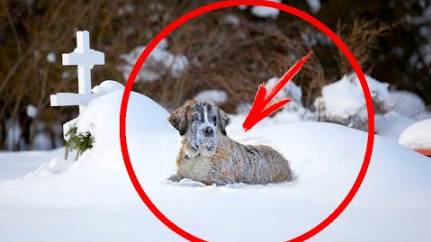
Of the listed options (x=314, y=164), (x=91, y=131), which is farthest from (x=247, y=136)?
(x=91, y=131)

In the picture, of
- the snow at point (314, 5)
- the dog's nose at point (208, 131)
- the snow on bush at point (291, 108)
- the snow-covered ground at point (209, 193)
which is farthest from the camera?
the snow at point (314, 5)

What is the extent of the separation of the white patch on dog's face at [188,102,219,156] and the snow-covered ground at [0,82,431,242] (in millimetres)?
319

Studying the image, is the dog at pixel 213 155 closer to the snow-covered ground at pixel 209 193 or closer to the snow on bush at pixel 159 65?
the snow-covered ground at pixel 209 193

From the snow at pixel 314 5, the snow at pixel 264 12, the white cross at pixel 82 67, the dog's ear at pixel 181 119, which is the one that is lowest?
the dog's ear at pixel 181 119

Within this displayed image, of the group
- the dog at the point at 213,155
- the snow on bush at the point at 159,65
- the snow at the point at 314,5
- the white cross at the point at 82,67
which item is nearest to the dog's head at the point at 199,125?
the dog at the point at 213,155

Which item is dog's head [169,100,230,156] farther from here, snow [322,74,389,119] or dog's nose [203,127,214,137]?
snow [322,74,389,119]

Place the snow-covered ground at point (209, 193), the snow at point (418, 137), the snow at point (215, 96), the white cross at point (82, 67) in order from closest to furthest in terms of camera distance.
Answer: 1. the snow-covered ground at point (209, 193)
2. the white cross at point (82, 67)
3. the snow at point (418, 137)
4. the snow at point (215, 96)

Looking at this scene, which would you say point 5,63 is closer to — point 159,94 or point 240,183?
point 159,94

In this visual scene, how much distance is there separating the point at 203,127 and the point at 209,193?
18.5 inches

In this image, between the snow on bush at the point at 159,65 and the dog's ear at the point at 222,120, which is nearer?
the dog's ear at the point at 222,120

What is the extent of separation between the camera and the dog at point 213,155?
4.54 meters

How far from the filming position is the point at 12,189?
5746 mm

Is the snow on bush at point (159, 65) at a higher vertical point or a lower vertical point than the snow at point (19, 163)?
higher

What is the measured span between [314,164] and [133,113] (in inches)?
74.5
